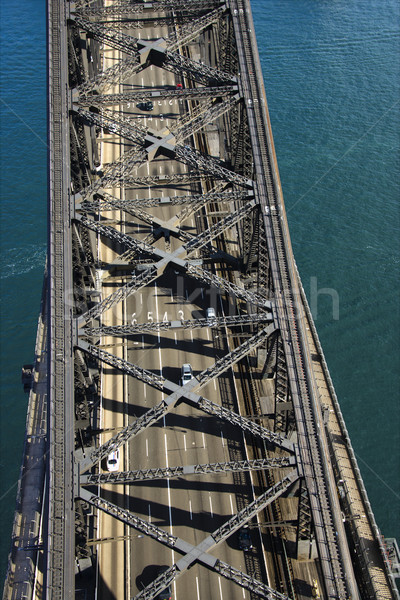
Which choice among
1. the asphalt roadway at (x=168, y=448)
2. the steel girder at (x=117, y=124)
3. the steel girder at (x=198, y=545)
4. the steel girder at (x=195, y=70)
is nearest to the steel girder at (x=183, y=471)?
the steel girder at (x=198, y=545)

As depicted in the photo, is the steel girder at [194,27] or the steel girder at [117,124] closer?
the steel girder at [117,124]

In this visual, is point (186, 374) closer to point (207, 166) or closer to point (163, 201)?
point (163, 201)

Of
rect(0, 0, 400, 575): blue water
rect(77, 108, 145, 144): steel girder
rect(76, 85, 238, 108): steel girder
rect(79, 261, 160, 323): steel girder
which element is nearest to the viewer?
rect(79, 261, 160, 323): steel girder

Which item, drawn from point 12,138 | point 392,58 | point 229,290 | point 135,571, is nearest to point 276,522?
point 135,571

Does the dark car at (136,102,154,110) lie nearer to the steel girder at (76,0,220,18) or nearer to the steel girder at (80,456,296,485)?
the steel girder at (76,0,220,18)

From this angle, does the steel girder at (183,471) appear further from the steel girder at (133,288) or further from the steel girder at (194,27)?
the steel girder at (194,27)

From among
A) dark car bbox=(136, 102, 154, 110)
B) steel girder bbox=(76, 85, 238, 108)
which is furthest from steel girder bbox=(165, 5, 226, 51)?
dark car bbox=(136, 102, 154, 110)
